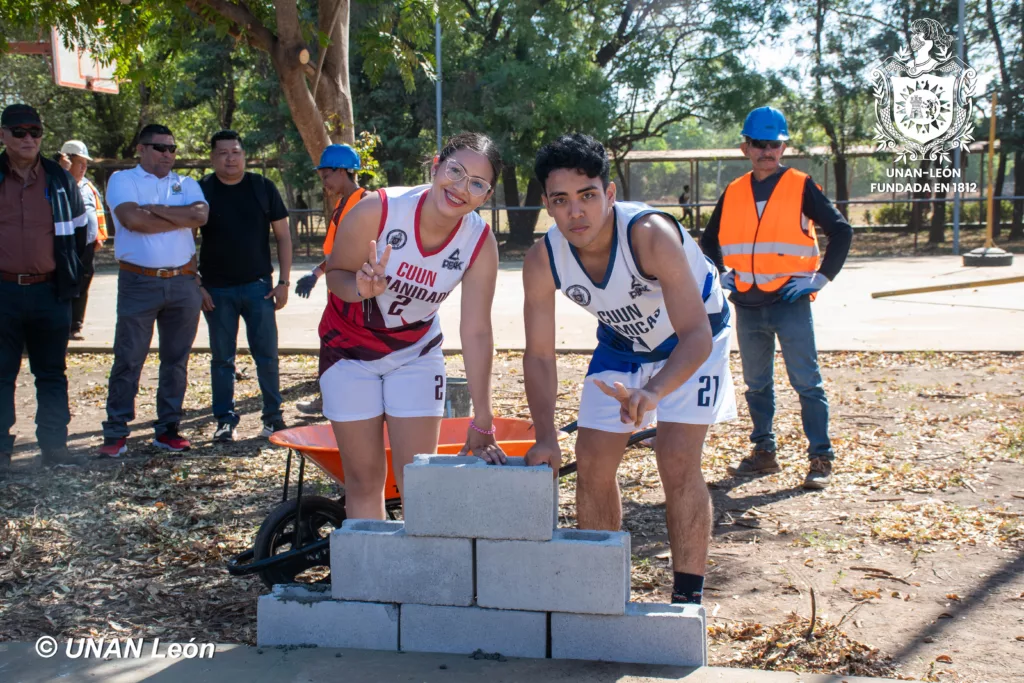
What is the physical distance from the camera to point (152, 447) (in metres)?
6.81

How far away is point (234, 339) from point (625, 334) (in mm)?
3958

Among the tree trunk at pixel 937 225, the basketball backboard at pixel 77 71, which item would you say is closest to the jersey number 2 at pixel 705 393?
the basketball backboard at pixel 77 71

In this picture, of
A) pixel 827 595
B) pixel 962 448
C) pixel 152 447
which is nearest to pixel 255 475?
pixel 152 447

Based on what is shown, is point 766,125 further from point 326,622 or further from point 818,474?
point 326,622

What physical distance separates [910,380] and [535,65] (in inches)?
790

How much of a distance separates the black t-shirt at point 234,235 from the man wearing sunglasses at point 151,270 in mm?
210

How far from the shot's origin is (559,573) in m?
3.39

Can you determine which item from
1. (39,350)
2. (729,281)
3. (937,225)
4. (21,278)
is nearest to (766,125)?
(729,281)

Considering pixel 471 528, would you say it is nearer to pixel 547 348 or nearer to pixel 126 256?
pixel 547 348

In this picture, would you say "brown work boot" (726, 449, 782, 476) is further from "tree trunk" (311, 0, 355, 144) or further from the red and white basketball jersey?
"tree trunk" (311, 0, 355, 144)

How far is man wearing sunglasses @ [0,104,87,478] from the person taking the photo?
5930 mm

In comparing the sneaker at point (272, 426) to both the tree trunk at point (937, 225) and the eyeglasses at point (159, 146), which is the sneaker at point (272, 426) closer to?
the eyeglasses at point (159, 146)

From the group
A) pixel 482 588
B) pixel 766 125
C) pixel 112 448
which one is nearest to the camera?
pixel 482 588

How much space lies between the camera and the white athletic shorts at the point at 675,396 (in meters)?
3.77
